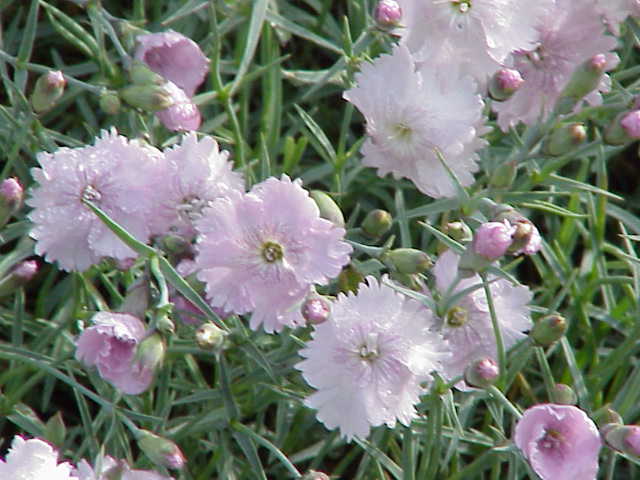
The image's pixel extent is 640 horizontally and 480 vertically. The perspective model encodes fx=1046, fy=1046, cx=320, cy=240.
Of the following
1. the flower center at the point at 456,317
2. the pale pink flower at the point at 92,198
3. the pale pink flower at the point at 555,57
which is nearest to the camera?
the pale pink flower at the point at 92,198

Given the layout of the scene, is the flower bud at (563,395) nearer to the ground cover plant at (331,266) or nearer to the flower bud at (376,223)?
the ground cover plant at (331,266)

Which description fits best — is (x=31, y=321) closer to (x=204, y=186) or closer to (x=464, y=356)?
(x=204, y=186)

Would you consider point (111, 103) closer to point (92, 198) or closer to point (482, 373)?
Result: point (92, 198)

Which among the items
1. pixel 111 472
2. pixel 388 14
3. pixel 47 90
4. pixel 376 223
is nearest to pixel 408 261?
pixel 376 223

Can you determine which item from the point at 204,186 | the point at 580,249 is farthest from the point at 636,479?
the point at 204,186

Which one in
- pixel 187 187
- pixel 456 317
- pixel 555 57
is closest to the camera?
pixel 187 187

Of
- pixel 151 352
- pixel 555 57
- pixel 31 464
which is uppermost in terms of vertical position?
pixel 555 57

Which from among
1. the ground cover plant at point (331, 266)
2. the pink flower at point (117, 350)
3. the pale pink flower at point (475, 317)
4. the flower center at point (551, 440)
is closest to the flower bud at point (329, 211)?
the ground cover plant at point (331, 266)

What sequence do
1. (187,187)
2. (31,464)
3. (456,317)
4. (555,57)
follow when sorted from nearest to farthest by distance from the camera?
(31,464)
(187,187)
(456,317)
(555,57)
